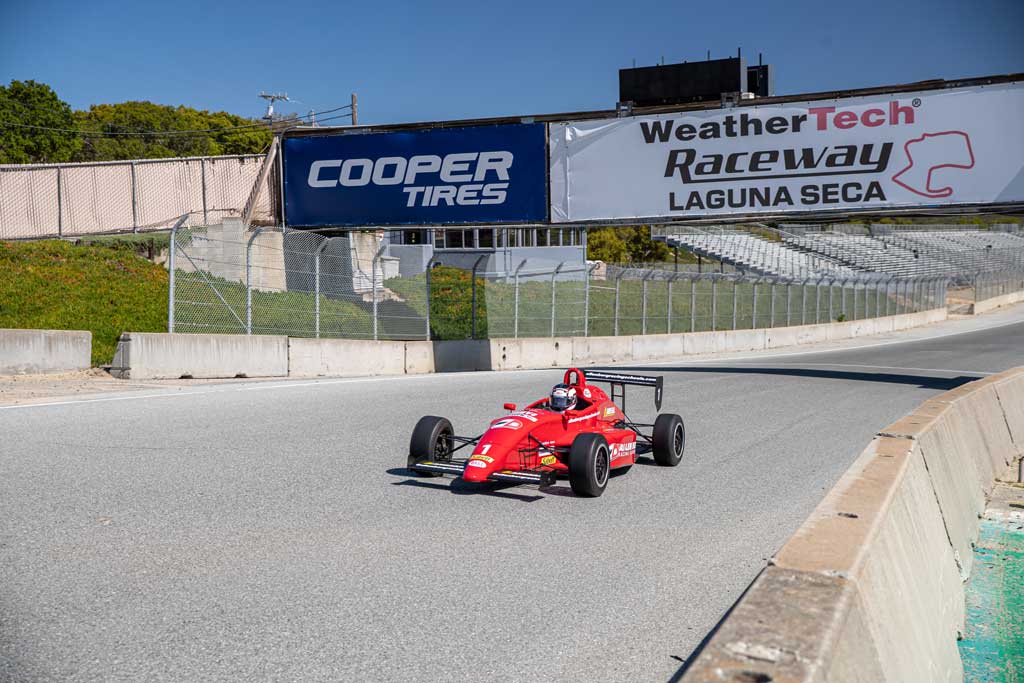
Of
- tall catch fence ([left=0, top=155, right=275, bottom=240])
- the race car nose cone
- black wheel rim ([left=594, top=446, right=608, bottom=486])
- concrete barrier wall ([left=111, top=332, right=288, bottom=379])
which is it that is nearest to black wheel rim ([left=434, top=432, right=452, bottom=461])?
the race car nose cone

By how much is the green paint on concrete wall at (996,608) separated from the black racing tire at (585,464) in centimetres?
270

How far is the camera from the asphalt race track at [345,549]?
4.17 metres

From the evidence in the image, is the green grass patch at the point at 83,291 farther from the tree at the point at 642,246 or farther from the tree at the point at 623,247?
the tree at the point at 642,246

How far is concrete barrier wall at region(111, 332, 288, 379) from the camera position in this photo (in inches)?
577

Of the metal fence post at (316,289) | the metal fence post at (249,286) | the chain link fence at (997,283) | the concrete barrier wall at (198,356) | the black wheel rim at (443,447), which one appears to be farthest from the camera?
the chain link fence at (997,283)

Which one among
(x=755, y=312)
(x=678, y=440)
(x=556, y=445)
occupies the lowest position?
(x=678, y=440)

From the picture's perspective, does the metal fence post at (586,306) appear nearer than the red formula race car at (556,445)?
No

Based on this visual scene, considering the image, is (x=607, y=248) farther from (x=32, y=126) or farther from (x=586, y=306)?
(x=32, y=126)

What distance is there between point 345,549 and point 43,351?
10259mm

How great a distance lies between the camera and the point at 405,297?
21.4 m

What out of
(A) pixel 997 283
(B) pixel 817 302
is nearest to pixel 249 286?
(B) pixel 817 302

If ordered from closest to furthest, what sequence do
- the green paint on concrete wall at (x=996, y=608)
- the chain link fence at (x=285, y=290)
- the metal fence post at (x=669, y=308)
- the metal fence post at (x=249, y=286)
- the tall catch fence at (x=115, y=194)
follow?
the green paint on concrete wall at (x=996, y=608) → the chain link fence at (x=285, y=290) → the metal fence post at (x=249, y=286) → the tall catch fence at (x=115, y=194) → the metal fence post at (x=669, y=308)

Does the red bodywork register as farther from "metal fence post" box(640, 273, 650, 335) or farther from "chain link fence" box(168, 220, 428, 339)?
"metal fence post" box(640, 273, 650, 335)

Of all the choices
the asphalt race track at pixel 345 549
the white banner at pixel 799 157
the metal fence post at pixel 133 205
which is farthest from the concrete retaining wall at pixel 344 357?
the metal fence post at pixel 133 205
